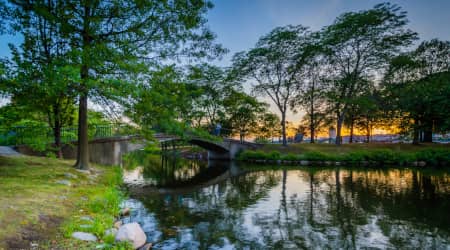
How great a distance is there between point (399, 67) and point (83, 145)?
102 ft

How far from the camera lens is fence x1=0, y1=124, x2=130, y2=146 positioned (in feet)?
43.9

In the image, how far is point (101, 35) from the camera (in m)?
11.4

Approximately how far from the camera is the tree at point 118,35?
9.42 metres

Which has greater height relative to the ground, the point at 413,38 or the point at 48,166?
the point at 413,38

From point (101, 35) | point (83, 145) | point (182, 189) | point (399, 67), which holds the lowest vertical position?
point (182, 189)

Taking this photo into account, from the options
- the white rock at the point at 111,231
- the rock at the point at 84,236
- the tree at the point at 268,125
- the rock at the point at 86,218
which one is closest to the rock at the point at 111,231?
the white rock at the point at 111,231

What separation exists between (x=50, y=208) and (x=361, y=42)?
3161cm

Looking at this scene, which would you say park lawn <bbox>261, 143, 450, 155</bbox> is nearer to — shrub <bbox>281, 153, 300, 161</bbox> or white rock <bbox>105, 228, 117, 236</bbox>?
shrub <bbox>281, 153, 300, 161</bbox>

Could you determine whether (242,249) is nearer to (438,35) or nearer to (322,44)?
(322,44)

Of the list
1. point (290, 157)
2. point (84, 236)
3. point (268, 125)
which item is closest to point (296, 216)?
point (84, 236)

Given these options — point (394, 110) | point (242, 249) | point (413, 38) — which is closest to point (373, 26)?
point (413, 38)

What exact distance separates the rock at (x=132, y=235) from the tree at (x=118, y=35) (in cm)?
412

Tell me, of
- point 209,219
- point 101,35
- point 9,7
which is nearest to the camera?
point 209,219

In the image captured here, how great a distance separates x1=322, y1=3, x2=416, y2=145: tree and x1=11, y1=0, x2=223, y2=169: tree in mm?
22503
